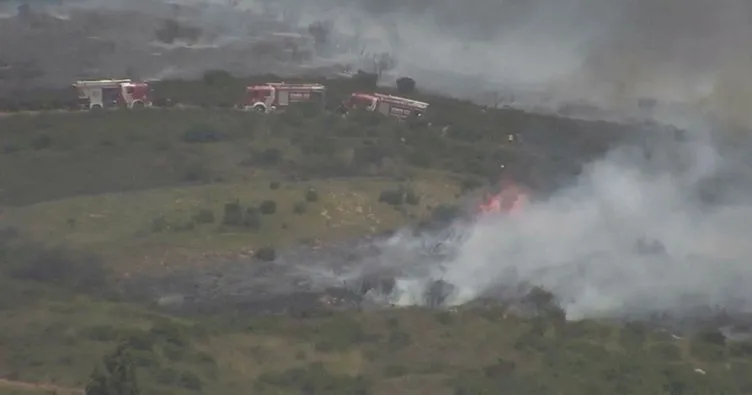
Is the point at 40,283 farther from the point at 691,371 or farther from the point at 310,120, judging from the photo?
the point at 310,120

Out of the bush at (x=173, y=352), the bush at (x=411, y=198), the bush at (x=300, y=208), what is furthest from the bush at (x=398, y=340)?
the bush at (x=411, y=198)

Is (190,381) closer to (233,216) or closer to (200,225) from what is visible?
(200,225)

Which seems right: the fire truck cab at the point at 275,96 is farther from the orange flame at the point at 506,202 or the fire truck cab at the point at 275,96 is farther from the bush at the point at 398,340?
the bush at the point at 398,340

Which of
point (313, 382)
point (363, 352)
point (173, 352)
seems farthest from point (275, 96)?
point (313, 382)

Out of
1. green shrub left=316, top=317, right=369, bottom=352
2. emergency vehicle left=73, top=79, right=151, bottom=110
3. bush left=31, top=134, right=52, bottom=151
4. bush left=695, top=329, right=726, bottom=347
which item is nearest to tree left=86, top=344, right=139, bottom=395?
green shrub left=316, top=317, right=369, bottom=352

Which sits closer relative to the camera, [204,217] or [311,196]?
[204,217]

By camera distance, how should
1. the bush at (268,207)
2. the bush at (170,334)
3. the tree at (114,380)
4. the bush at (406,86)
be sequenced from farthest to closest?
the bush at (406,86) < the bush at (268,207) < the bush at (170,334) < the tree at (114,380)
